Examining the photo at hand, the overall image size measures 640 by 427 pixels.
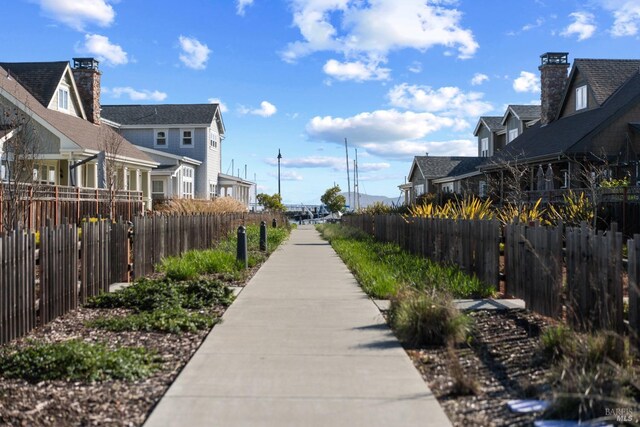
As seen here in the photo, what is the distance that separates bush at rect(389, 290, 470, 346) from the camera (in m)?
7.31

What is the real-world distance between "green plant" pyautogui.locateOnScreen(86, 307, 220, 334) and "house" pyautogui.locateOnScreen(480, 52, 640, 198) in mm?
16600

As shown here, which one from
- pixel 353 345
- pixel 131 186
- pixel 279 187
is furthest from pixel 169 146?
pixel 353 345

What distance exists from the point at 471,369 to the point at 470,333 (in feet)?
4.40

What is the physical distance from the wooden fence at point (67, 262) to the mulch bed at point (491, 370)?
14.6 ft

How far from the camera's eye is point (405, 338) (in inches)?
297

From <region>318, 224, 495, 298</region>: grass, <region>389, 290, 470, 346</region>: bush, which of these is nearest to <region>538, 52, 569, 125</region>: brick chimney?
<region>318, 224, 495, 298</region>: grass

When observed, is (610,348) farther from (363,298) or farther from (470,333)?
(363,298)

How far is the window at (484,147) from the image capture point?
48397 millimetres

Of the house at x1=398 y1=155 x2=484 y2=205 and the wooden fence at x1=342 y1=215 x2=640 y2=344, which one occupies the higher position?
the house at x1=398 y1=155 x2=484 y2=205

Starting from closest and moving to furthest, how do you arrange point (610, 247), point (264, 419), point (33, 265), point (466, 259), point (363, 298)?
point (264, 419) → point (610, 247) → point (33, 265) → point (363, 298) → point (466, 259)

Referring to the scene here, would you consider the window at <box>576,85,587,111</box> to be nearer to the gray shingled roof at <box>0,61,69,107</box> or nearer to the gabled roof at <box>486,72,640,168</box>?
the gabled roof at <box>486,72,640,168</box>

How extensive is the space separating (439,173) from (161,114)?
21501 mm

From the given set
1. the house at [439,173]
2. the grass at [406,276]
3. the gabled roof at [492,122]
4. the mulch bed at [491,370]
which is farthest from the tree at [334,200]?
the mulch bed at [491,370]

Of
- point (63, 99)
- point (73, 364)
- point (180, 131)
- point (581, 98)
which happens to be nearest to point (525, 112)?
point (581, 98)
